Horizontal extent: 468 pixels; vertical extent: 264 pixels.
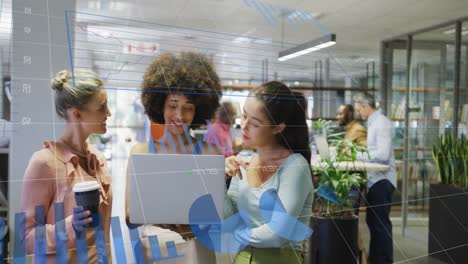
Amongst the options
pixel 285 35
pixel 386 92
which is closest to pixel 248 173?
pixel 285 35

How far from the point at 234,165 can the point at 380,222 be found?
2.35 ft

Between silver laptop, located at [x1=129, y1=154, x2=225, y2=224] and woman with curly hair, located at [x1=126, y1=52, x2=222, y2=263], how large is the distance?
0.02 m

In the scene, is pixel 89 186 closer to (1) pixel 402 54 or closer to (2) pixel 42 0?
(2) pixel 42 0

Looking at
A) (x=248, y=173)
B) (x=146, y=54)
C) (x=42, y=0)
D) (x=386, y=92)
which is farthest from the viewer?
(x=386, y=92)

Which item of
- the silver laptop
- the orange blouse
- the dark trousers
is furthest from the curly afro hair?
the dark trousers

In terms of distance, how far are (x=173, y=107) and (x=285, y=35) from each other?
0.52m

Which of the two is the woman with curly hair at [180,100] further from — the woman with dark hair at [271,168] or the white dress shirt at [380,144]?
the white dress shirt at [380,144]

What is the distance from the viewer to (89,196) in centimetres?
130

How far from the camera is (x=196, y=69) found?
1.47 meters

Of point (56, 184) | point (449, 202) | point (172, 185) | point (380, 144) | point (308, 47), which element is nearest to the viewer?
point (56, 184)

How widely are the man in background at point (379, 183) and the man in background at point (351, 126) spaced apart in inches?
1.2
